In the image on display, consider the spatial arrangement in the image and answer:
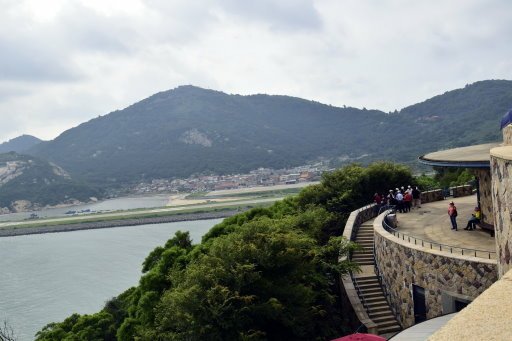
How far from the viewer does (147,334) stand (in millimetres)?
14797

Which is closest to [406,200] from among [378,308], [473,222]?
[473,222]

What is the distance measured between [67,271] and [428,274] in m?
50.3

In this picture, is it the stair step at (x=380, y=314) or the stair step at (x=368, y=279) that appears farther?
the stair step at (x=368, y=279)

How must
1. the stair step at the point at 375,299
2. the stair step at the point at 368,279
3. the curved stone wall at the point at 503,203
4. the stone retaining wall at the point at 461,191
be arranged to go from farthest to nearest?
the stone retaining wall at the point at 461,191, the stair step at the point at 368,279, the stair step at the point at 375,299, the curved stone wall at the point at 503,203

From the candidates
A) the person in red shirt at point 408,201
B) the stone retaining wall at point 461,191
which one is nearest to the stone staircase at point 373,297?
the person in red shirt at point 408,201

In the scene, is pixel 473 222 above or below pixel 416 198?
below

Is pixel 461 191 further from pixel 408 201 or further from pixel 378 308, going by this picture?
pixel 378 308

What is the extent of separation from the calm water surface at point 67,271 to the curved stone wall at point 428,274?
28.5 meters

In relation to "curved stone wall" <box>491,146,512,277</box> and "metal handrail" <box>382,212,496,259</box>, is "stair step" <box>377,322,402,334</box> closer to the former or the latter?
"metal handrail" <box>382,212,496,259</box>

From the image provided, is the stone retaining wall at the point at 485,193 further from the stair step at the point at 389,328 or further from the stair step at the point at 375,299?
the stair step at the point at 389,328

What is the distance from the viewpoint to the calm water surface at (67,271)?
4056cm

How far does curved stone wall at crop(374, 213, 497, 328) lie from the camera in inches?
472

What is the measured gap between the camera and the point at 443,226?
17.4 metres

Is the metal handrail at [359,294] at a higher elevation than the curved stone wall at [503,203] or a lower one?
lower
